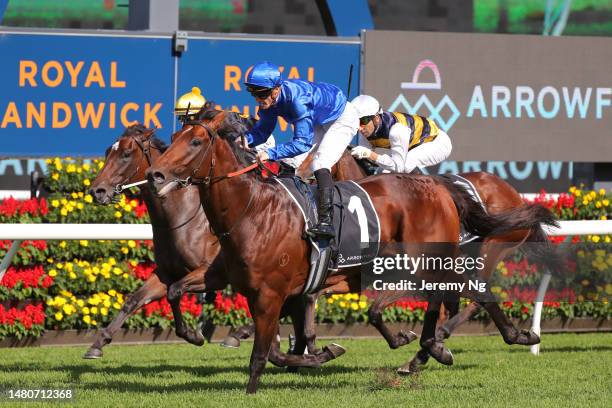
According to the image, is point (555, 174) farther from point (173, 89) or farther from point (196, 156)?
point (196, 156)

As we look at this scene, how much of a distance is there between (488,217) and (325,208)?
124 centimetres

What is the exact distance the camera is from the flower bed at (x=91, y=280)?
8.53 meters

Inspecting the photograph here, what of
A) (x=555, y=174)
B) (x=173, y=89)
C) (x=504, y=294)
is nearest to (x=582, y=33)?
(x=555, y=174)

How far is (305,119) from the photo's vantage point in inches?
255

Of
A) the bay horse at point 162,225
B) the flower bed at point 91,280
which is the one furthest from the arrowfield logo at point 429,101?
the bay horse at point 162,225

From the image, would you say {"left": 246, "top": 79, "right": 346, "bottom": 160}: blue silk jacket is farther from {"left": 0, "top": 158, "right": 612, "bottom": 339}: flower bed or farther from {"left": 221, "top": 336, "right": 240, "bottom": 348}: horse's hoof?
{"left": 0, "top": 158, "right": 612, "bottom": 339}: flower bed

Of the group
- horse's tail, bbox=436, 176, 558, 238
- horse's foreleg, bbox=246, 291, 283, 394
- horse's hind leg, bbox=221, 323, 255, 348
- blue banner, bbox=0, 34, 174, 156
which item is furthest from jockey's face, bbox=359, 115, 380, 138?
horse's foreleg, bbox=246, 291, 283, 394

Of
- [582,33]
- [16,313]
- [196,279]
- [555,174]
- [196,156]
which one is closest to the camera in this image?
[196,156]

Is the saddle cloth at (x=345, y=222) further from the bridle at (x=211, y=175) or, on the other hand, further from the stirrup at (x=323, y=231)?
the bridle at (x=211, y=175)

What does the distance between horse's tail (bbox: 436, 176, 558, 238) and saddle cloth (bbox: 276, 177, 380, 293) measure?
69cm

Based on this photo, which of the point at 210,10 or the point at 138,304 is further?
the point at 210,10

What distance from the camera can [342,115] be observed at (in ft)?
22.8

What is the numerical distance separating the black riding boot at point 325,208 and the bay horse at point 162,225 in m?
1.02

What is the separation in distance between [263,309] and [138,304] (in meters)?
1.49
